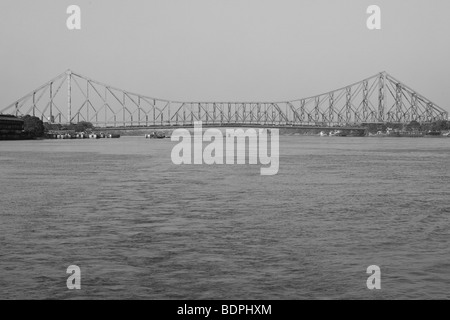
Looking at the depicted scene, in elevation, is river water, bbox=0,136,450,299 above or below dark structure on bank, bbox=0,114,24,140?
below

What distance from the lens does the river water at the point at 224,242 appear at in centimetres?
905

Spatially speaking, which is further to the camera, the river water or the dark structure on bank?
the dark structure on bank

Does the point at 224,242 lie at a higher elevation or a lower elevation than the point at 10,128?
lower

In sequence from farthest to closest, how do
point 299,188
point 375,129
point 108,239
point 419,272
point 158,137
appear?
point 158,137 → point 375,129 → point 299,188 → point 108,239 → point 419,272

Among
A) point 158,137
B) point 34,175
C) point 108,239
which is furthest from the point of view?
point 158,137

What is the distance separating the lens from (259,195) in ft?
66.1

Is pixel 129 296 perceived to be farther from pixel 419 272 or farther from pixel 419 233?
pixel 419 233

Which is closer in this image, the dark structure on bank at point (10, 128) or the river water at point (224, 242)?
the river water at point (224, 242)

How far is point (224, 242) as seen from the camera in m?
12.0

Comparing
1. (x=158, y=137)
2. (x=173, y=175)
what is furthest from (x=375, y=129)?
(x=173, y=175)

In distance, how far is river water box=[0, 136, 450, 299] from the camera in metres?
9.05

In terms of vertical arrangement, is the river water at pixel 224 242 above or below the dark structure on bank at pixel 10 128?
below

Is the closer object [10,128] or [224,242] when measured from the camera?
[224,242]

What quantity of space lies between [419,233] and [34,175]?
18393 mm
